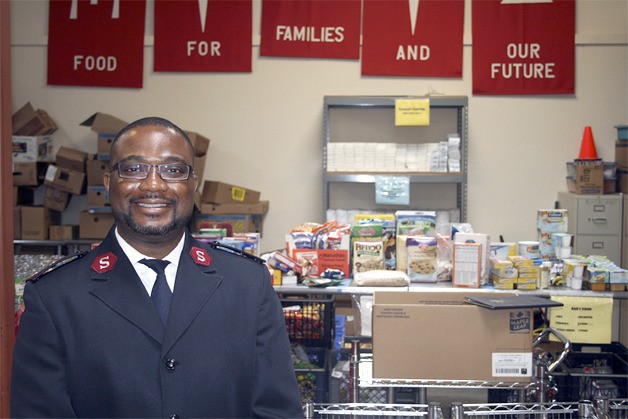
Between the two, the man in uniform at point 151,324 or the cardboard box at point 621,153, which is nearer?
the man in uniform at point 151,324

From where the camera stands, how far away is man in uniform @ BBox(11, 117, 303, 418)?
77.7 inches

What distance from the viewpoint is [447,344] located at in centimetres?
311

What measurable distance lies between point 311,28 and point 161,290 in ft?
16.9

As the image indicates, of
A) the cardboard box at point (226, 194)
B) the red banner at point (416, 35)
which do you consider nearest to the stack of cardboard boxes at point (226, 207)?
the cardboard box at point (226, 194)

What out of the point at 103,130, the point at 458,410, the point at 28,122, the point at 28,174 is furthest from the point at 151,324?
the point at 28,122

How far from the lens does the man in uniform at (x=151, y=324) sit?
1974mm

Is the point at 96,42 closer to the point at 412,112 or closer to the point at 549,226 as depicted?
the point at 412,112

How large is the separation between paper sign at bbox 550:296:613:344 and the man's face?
2.31 metres

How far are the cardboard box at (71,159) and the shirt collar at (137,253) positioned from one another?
15.9 feet

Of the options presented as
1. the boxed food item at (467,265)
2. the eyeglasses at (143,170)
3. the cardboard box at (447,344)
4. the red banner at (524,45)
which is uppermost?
the red banner at (524,45)

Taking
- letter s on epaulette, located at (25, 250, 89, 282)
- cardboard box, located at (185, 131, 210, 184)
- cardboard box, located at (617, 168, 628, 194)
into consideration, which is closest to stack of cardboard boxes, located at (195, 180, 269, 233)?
cardboard box, located at (185, 131, 210, 184)

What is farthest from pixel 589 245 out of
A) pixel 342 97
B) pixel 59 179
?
pixel 59 179

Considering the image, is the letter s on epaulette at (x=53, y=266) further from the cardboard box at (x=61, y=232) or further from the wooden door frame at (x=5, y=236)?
the cardboard box at (x=61, y=232)

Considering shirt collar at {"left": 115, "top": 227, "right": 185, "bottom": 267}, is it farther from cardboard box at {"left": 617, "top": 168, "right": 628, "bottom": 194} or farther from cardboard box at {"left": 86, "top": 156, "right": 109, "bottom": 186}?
cardboard box at {"left": 617, "top": 168, "right": 628, "bottom": 194}
